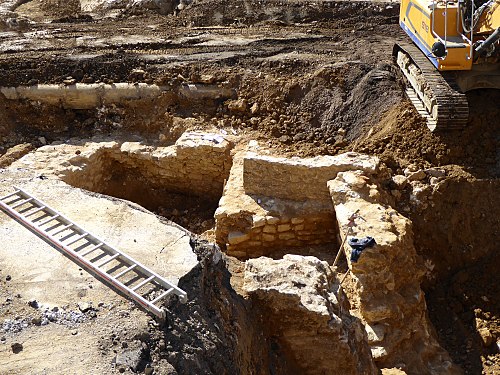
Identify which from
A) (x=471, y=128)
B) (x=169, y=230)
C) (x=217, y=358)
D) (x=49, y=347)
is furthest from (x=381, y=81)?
(x=49, y=347)

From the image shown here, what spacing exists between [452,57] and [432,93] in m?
0.65

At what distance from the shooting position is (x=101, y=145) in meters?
11.0

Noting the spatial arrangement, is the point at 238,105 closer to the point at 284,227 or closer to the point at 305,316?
the point at 284,227

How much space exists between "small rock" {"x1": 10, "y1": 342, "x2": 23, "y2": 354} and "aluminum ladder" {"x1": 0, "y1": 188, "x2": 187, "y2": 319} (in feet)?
3.02

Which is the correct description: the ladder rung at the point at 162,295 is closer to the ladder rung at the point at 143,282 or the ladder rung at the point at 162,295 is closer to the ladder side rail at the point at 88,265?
the ladder side rail at the point at 88,265

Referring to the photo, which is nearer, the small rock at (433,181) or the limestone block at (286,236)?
the small rock at (433,181)

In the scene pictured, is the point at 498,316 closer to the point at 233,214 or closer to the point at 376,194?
the point at 376,194

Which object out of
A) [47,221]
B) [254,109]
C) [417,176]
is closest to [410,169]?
[417,176]

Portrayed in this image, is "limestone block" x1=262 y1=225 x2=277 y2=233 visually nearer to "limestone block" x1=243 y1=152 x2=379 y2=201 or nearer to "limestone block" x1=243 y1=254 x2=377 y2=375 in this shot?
"limestone block" x1=243 y1=152 x2=379 y2=201

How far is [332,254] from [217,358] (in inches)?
186

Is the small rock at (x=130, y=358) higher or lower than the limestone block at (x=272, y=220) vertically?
higher

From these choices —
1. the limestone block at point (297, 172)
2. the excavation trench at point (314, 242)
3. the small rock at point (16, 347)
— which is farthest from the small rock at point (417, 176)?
the small rock at point (16, 347)

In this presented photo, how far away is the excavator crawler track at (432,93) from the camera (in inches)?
372

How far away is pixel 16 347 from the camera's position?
448 centimetres
